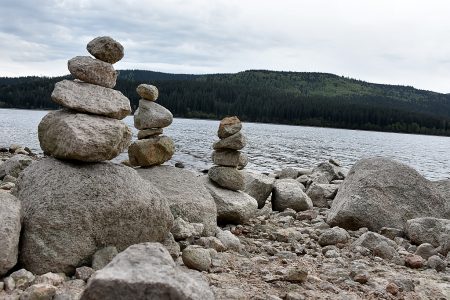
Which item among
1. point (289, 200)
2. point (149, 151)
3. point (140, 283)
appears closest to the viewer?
point (140, 283)

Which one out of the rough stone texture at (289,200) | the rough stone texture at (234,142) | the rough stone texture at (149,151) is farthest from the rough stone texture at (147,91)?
the rough stone texture at (289,200)

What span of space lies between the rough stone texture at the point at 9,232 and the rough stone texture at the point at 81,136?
153 cm

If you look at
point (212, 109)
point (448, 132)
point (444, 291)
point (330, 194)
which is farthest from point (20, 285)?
point (448, 132)

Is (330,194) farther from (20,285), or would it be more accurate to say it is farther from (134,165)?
(20,285)

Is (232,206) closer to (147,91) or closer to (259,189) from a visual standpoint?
(259,189)

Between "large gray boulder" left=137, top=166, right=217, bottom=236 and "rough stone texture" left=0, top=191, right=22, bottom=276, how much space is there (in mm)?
3879

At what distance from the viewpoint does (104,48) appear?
10.5 metres

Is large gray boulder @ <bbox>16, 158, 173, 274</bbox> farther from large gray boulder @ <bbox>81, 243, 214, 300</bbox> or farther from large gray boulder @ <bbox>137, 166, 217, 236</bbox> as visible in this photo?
large gray boulder @ <bbox>81, 243, 214, 300</bbox>

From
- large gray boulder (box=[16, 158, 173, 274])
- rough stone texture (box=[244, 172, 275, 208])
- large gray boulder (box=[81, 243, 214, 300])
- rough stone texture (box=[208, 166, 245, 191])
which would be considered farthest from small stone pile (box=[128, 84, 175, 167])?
large gray boulder (box=[81, 243, 214, 300])

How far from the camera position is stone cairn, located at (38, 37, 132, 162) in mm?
9375

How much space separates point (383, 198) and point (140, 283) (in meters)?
11.4

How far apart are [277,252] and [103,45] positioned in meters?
6.05

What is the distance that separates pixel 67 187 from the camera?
895 centimetres

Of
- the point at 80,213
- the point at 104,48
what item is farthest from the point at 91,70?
the point at 80,213
